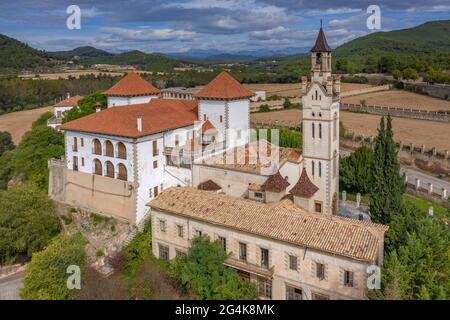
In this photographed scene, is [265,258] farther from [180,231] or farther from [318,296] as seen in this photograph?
[180,231]

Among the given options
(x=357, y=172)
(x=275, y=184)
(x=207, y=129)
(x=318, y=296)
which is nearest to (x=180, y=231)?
(x=275, y=184)

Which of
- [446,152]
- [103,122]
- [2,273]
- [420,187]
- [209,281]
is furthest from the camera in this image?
[446,152]

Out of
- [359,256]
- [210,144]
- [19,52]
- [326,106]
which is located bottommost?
[359,256]

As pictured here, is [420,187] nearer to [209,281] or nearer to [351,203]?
[351,203]

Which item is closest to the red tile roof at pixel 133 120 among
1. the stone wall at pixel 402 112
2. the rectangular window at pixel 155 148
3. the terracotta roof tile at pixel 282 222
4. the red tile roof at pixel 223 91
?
the rectangular window at pixel 155 148

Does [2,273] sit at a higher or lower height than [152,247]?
lower

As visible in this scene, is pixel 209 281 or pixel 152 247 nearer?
pixel 209 281
